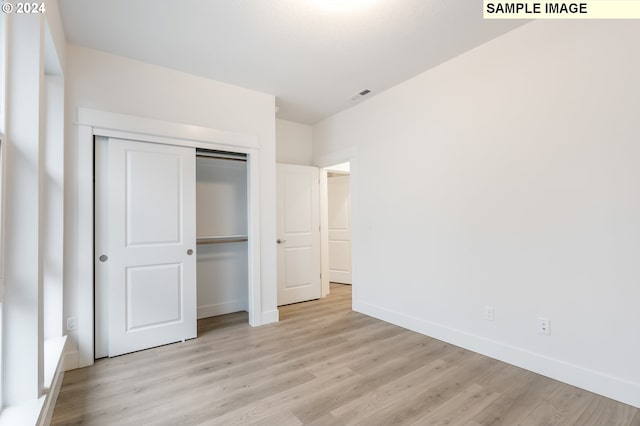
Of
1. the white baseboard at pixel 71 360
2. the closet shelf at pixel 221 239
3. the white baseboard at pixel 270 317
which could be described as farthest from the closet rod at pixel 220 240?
the white baseboard at pixel 71 360

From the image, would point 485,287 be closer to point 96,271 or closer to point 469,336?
Answer: point 469,336

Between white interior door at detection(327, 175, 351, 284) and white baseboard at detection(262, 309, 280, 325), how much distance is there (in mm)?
2330

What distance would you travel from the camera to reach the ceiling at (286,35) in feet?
6.98

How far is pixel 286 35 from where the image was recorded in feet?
8.04

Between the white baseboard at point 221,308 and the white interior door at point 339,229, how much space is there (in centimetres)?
219

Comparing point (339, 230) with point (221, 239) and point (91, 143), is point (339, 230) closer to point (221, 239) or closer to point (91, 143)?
point (221, 239)

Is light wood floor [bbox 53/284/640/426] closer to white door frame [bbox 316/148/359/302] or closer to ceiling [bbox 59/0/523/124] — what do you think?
white door frame [bbox 316/148/359/302]

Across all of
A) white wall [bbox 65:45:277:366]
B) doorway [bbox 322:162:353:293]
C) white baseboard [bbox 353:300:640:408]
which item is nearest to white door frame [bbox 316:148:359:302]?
white baseboard [bbox 353:300:640:408]

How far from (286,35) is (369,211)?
218 cm

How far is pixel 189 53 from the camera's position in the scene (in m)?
2.70

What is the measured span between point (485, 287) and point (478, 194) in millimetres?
832

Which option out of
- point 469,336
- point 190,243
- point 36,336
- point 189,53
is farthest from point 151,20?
point 469,336

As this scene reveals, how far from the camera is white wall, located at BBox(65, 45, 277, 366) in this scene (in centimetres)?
248

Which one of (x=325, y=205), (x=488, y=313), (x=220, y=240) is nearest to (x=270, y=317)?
(x=220, y=240)
